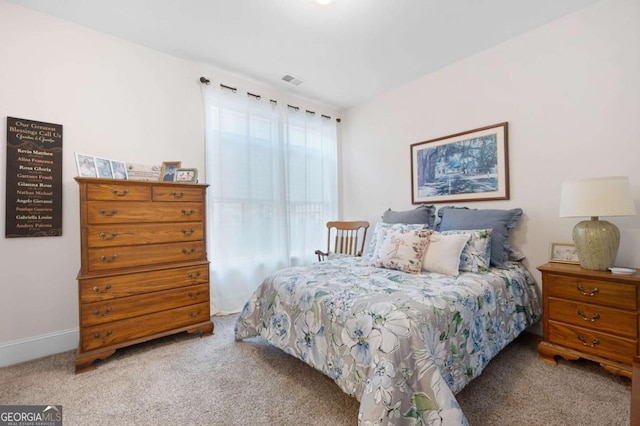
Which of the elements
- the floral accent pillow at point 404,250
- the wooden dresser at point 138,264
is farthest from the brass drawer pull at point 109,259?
the floral accent pillow at point 404,250

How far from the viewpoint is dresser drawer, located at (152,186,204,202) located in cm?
221

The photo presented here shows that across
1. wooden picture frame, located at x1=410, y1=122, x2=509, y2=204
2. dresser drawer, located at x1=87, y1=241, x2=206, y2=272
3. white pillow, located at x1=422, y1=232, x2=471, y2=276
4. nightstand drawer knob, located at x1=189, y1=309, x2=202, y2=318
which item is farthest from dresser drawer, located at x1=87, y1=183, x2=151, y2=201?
wooden picture frame, located at x1=410, y1=122, x2=509, y2=204

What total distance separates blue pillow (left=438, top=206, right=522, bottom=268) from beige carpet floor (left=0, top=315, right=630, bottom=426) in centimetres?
74

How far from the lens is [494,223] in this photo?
235cm

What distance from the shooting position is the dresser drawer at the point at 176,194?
2.21 meters

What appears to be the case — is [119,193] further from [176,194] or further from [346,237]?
[346,237]

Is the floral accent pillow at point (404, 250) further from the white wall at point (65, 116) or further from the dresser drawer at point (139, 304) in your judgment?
the white wall at point (65, 116)

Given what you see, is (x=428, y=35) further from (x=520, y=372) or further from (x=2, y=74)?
(x=2, y=74)

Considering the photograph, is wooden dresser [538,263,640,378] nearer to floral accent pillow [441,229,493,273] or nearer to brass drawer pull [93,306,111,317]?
floral accent pillow [441,229,493,273]

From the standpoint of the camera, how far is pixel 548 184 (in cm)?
231

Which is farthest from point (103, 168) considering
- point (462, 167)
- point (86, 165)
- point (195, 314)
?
point (462, 167)

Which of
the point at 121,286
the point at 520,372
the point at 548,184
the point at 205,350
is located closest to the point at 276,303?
the point at 205,350

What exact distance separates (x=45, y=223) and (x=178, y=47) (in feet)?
6.03

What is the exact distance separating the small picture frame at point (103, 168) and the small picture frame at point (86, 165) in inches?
0.9
